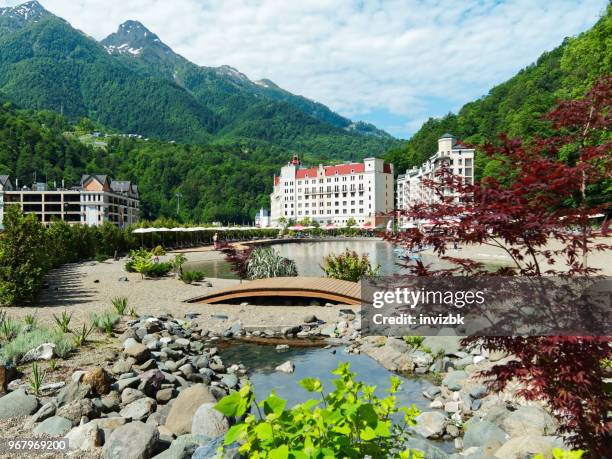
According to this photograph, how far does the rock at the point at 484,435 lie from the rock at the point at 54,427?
5.46m

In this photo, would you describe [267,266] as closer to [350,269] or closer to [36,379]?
[350,269]

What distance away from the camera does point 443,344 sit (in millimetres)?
10328

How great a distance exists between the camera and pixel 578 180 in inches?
153

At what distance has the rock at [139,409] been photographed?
21.7ft

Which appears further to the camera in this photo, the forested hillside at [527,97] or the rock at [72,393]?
the forested hillside at [527,97]

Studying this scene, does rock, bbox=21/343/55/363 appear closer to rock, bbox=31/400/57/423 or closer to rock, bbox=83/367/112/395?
rock, bbox=83/367/112/395

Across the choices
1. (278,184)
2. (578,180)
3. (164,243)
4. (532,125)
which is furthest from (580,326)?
(278,184)

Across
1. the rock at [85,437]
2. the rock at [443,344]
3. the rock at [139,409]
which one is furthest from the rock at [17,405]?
the rock at [443,344]

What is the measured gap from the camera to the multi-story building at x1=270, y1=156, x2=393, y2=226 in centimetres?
12731

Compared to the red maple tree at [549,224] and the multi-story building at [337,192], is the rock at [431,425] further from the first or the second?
the multi-story building at [337,192]

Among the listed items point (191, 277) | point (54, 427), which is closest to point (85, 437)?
point (54, 427)

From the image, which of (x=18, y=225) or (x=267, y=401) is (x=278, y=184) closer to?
(x=18, y=225)

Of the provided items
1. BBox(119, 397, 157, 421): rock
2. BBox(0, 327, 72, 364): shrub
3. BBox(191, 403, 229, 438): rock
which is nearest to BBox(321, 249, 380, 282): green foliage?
BBox(0, 327, 72, 364): shrub

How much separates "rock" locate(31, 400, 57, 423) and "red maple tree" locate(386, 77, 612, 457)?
18.1ft
